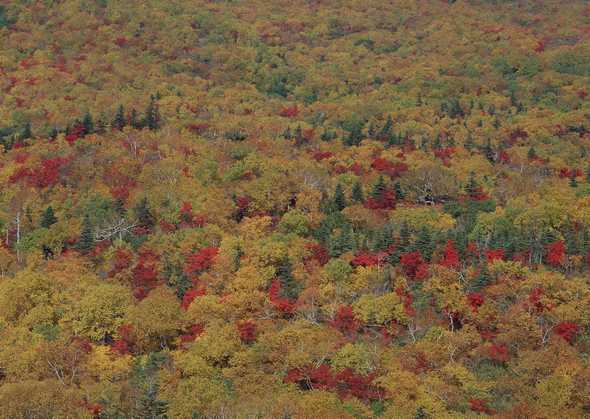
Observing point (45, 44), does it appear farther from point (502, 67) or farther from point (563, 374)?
point (563, 374)

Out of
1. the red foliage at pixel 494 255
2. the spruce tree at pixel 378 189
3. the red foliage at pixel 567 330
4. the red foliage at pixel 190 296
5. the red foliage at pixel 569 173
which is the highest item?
the red foliage at pixel 494 255

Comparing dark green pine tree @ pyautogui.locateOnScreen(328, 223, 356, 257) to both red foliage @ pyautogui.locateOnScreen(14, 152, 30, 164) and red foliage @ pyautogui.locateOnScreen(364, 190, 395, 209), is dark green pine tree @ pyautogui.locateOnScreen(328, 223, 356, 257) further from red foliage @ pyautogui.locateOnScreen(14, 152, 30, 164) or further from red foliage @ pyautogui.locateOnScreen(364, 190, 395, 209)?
red foliage @ pyautogui.locateOnScreen(14, 152, 30, 164)

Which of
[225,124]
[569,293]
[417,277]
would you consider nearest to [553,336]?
[569,293]

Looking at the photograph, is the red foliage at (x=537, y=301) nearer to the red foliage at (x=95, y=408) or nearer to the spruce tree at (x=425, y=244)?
the spruce tree at (x=425, y=244)

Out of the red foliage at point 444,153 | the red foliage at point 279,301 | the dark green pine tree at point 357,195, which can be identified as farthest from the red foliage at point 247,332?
the red foliage at point 444,153

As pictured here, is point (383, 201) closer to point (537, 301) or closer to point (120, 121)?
point (537, 301)

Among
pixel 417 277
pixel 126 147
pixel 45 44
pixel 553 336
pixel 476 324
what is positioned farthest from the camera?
pixel 45 44

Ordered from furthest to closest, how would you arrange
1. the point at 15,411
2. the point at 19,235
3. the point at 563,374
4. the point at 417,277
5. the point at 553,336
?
the point at 19,235, the point at 417,277, the point at 553,336, the point at 563,374, the point at 15,411
